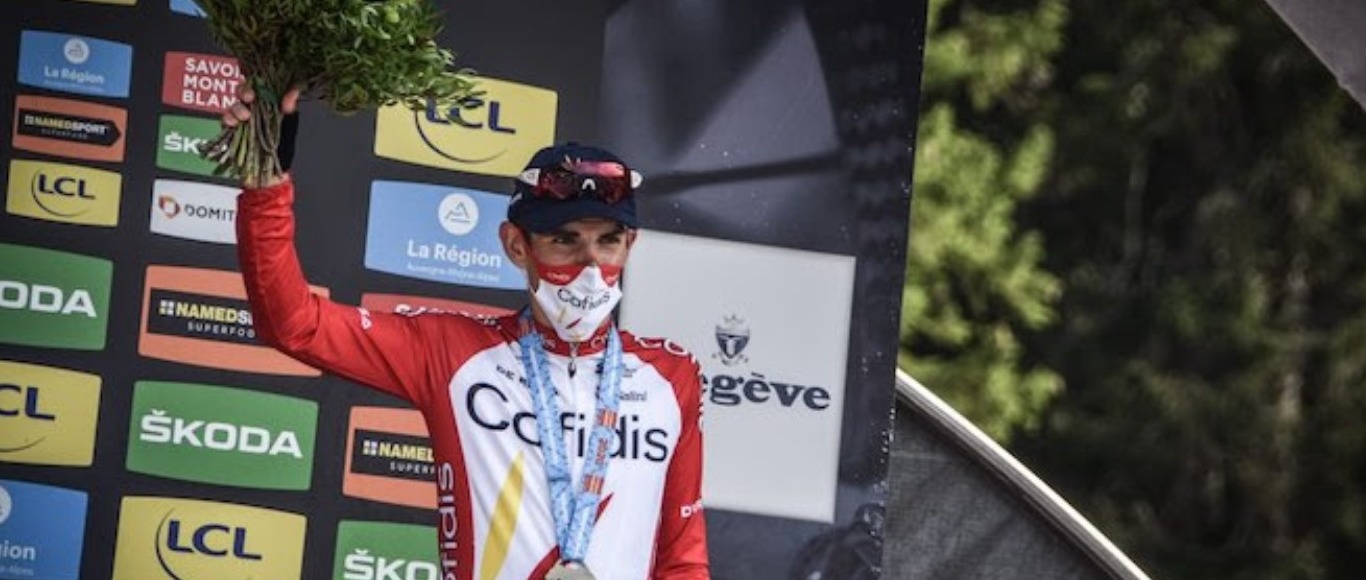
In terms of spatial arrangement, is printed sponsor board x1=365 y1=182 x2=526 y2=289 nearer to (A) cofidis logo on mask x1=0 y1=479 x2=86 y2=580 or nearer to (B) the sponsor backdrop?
(B) the sponsor backdrop

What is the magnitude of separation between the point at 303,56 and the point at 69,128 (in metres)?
1.79

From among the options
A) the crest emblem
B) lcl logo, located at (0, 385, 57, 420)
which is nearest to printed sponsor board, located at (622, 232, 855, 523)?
the crest emblem

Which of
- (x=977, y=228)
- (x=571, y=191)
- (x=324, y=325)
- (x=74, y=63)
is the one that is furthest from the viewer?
(x=977, y=228)

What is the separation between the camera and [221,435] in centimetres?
778

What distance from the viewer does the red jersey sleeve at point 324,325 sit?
593cm

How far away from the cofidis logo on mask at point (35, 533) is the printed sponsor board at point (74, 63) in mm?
870

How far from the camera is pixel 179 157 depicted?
770 centimetres

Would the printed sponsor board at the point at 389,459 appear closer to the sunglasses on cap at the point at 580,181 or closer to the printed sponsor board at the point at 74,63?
the printed sponsor board at the point at 74,63

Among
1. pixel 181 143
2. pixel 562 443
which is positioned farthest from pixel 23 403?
pixel 562 443

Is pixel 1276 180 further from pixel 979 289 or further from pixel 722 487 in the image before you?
pixel 722 487

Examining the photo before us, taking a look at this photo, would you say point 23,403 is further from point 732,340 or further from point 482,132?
point 732,340

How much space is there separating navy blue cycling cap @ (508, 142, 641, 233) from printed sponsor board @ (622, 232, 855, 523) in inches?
62.8

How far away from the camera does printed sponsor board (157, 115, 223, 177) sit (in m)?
7.70

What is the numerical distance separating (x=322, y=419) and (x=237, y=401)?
195 millimetres
